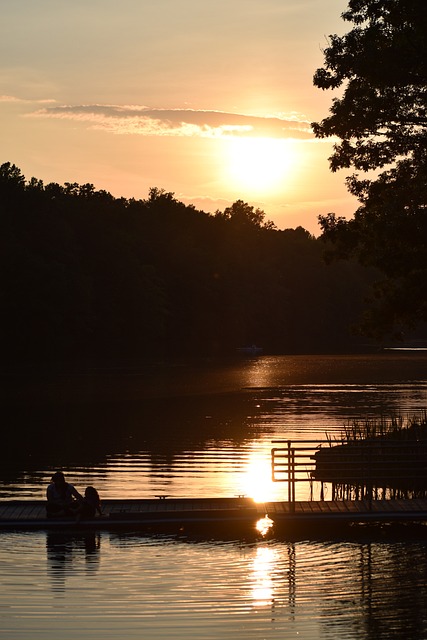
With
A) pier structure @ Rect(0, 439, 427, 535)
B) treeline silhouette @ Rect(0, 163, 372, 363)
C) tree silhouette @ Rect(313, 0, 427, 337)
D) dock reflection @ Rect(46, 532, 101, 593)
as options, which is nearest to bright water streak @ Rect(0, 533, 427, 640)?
dock reflection @ Rect(46, 532, 101, 593)

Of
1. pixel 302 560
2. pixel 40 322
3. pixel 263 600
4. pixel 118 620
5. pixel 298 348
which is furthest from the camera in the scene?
pixel 298 348

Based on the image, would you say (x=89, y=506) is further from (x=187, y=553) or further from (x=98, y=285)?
(x=98, y=285)

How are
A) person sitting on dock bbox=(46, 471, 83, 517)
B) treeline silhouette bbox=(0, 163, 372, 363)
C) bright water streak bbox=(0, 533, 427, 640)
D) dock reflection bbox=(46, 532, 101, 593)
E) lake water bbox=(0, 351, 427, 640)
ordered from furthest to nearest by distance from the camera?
treeline silhouette bbox=(0, 163, 372, 363) < person sitting on dock bbox=(46, 471, 83, 517) < dock reflection bbox=(46, 532, 101, 593) < lake water bbox=(0, 351, 427, 640) < bright water streak bbox=(0, 533, 427, 640)

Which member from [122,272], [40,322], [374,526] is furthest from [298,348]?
[374,526]

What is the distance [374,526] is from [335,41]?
16.2 m

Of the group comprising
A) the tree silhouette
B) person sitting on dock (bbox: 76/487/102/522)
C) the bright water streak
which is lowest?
the bright water streak

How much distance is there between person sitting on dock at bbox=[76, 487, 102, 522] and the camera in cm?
2631

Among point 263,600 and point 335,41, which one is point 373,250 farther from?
point 263,600

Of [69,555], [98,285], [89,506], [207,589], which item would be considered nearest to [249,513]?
[89,506]

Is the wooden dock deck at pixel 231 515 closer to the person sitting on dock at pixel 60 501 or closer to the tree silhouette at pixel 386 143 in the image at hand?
the person sitting on dock at pixel 60 501

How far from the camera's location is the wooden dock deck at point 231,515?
26.3 meters

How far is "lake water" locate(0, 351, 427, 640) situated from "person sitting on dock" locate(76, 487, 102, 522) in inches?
24.8

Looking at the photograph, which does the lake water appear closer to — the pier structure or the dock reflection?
the dock reflection

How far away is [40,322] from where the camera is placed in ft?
449
